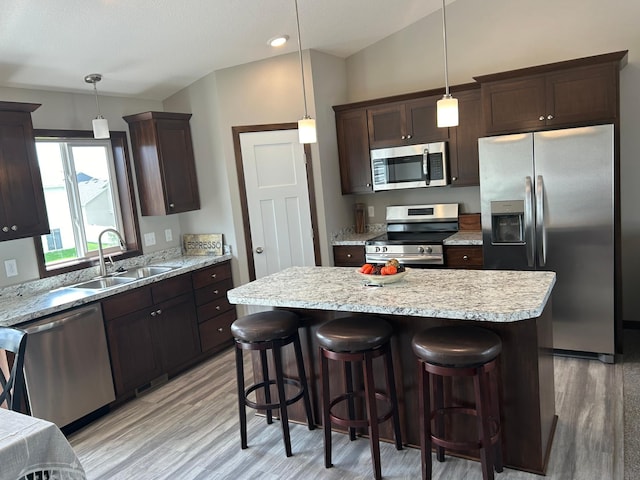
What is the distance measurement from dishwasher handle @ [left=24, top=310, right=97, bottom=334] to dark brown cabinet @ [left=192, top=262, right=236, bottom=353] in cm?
109

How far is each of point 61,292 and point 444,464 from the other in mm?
2829

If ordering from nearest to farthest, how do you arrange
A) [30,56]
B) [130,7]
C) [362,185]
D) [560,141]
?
[130,7] < [30,56] < [560,141] < [362,185]

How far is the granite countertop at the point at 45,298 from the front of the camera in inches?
117

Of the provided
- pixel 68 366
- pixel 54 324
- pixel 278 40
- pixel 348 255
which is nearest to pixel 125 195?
pixel 54 324

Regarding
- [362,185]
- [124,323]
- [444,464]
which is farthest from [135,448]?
[362,185]

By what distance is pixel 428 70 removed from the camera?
15.3 feet

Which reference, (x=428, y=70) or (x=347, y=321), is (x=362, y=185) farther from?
(x=347, y=321)

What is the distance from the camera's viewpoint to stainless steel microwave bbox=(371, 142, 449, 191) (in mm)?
4375

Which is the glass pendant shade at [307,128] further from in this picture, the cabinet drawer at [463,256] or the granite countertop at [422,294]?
the cabinet drawer at [463,256]

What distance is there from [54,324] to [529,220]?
332cm

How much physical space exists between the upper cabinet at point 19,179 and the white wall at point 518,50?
3.02 m

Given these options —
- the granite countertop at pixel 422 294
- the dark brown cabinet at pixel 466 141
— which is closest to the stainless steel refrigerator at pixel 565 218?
the dark brown cabinet at pixel 466 141

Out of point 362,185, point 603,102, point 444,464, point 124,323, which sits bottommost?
point 444,464

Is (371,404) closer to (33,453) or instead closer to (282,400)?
(282,400)
